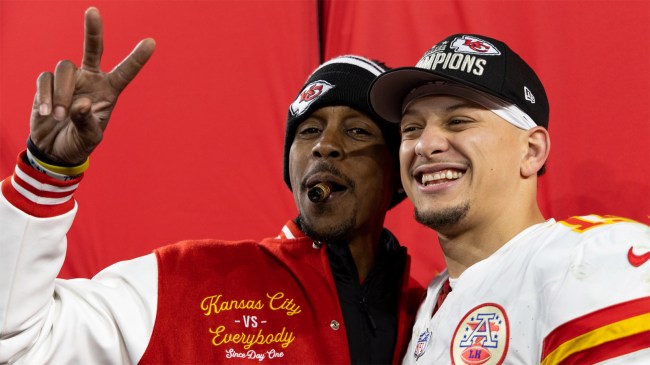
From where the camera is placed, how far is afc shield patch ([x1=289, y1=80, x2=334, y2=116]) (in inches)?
75.2

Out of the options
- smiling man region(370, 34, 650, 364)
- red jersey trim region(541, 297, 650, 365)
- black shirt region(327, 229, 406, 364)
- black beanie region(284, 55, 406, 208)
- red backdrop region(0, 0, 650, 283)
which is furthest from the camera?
red backdrop region(0, 0, 650, 283)

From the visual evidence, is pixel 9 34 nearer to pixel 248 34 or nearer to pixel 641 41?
pixel 248 34

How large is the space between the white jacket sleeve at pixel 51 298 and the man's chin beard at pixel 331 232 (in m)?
0.40

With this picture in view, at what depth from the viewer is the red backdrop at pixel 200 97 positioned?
2.56 m

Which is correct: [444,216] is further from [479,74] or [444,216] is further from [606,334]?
[606,334]

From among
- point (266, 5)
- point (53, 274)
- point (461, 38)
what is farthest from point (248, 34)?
point (53, 274)

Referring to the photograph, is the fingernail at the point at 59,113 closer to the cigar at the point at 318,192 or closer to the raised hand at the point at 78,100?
the raised hand at the point at 78,100

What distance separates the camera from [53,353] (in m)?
1.47

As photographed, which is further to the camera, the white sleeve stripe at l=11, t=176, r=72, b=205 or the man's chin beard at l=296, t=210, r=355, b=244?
the man's chin beard at l=296, t=210, r=355, b=244

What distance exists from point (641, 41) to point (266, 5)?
48.2 inches

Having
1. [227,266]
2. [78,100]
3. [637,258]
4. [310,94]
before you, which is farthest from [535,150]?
[78,100]

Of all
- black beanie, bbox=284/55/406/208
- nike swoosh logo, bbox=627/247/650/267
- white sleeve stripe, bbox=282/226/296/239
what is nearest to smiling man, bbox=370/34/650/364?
nike swoosh logo, bbox=627/247/650/267

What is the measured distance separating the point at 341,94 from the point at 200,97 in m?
0.89

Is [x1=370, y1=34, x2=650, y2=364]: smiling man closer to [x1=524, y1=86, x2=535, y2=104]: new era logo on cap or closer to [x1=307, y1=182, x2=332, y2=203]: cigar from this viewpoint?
[x1=524, y1=86, x2=535, y2=104]: new era logo on cap
